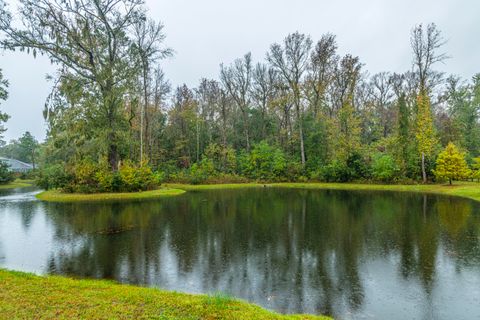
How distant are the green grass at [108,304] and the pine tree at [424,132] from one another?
3269 centimetres

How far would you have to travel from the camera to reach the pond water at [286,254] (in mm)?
6914

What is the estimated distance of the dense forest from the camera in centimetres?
2731

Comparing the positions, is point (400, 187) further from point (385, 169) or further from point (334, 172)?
point (334, 172)

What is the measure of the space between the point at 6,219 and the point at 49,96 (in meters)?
12.5

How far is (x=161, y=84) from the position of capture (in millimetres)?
45562

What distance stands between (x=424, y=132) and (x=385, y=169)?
5.61 metres

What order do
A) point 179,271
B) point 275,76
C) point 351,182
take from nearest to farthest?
point 179,271, point 351,182, point 275,76

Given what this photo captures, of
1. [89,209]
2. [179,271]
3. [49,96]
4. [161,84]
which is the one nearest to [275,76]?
[161,84]

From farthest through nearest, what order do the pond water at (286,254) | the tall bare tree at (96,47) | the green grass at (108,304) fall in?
the tall bare tree at (96,47) → the pond water at (286,254) → the green grass at (108,304)

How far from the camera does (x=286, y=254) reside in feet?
33.8

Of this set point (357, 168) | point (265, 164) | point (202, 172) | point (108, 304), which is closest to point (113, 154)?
point (202, 172)

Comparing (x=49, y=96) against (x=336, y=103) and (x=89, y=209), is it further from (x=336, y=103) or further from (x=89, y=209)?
(x=336, y=103)

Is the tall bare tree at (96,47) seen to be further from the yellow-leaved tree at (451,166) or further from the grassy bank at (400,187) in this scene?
the yellow-leaved tree at (451,166)

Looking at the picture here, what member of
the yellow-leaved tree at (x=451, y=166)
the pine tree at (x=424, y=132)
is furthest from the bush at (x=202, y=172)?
the yellow-leaved tree at (x=451, y=166)
